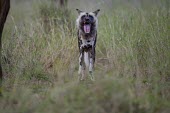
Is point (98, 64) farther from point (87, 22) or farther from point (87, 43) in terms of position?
point (87, 22)

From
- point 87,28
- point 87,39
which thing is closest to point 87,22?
point 87,28

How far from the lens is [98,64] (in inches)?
362

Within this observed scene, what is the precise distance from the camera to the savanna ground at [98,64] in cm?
483

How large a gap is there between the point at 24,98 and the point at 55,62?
3.54 meters

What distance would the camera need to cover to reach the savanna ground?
15.8ft

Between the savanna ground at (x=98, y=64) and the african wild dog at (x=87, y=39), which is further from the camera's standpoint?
the african wild dog at (x=87, y=39)

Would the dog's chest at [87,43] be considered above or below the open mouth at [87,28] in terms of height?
below

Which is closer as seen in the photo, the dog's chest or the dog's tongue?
the dog's tongue

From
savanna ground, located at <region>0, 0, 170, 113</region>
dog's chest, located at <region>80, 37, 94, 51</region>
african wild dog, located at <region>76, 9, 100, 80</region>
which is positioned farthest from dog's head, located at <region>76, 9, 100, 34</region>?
savanna ground, located at <region>0, 0, 170, 113</region>

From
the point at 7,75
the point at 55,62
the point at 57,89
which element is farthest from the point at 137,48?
the point at 57,89

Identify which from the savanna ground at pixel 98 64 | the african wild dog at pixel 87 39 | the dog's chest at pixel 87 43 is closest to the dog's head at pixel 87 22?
the african wild dog at pixel 87 39

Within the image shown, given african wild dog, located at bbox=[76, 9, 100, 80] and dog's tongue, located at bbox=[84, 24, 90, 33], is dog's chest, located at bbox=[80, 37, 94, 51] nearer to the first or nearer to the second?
african wild dog, located at bbox=[76, 9, 100, 80]

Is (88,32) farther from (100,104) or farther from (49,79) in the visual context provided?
(100,104)

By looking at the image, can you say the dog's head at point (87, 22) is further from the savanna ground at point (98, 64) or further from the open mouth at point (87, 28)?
the savanna ground at point (98, 64)
